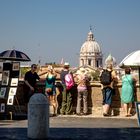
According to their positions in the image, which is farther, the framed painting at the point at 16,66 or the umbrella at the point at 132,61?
the framed painting at the point at 16,66

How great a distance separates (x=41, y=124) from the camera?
11.0 metres

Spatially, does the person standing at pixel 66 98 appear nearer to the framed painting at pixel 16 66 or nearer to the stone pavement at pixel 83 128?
the stone pavement at pixel 83 128

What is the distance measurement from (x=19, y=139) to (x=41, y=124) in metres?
0.66

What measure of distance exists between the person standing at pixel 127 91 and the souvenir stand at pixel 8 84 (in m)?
3.68

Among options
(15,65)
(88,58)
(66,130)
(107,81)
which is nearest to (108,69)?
(107,81)

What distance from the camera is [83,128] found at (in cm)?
1348

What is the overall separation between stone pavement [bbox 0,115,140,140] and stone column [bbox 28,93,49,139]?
335mm

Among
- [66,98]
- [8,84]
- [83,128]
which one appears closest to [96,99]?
[66,98]

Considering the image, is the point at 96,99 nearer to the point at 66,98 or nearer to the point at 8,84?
the point at 66,98

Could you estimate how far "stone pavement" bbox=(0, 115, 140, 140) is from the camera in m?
11.7

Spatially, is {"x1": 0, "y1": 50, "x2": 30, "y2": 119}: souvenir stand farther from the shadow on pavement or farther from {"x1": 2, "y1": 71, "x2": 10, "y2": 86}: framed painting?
the shadow on pavement

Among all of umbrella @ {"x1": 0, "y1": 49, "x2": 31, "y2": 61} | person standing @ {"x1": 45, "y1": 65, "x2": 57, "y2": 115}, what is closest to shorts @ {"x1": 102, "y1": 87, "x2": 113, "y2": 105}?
person standing @ {"x1": 45, "y1": 65, "x2": 57, "y2": 115}

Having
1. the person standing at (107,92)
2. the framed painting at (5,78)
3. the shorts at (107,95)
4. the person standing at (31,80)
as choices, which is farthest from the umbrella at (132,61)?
the framed painting at (5,78)

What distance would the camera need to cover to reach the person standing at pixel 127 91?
55.1 feet
